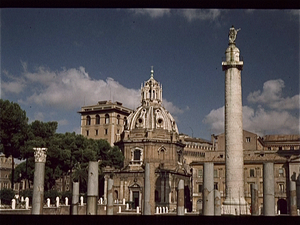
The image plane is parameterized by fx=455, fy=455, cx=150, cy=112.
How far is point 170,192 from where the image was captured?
47.6 metres

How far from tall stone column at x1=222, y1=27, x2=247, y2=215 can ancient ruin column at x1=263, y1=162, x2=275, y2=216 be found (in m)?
6.17

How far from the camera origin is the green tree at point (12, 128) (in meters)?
31.6

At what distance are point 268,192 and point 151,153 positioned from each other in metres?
33.1

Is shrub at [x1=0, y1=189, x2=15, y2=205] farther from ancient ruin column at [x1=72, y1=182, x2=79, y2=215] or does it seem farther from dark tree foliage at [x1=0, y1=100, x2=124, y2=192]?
ancient ruin column at [x1=72, y1=182, x2=79, y2=215]

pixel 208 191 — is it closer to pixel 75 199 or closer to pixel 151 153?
pixel 75 199

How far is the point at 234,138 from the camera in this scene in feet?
80.7

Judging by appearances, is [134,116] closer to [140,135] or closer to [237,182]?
[140,135]

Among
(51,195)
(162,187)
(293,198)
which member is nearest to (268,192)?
(293,198)

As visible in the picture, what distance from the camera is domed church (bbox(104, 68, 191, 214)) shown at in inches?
1885

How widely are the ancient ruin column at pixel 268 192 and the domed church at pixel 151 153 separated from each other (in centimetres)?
2935
